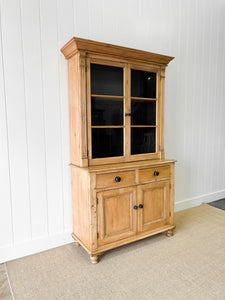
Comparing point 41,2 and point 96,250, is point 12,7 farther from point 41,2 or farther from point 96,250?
point 96,250

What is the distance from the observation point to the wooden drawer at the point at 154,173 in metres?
2.15

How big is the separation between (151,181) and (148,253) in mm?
677

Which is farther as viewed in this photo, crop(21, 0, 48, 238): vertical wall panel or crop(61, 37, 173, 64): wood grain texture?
crop(21, 0, 48, 238): vertical wall panel

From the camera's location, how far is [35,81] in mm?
2039

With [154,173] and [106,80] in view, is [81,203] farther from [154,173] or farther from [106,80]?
[106,80]

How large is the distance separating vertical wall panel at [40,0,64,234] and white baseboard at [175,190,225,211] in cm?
174

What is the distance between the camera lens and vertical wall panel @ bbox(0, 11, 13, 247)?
191cm

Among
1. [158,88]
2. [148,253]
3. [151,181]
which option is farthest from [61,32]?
[148,253]

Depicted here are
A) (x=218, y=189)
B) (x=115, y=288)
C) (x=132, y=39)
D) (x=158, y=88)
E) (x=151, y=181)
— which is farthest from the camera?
(x=218, y=189)

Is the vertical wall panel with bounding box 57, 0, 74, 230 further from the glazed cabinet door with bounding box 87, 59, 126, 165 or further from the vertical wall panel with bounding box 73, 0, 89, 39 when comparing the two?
the glazed cabinet door with bounding box 87, 59, 126, 165

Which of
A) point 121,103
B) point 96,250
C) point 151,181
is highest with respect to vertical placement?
point 121,103

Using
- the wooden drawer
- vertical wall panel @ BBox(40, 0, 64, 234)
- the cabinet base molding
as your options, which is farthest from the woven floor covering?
the wooden drawer

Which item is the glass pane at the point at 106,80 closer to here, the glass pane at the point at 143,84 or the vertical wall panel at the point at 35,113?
the glass pane at the point at 143,84

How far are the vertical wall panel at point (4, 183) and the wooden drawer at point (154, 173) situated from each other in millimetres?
1239
